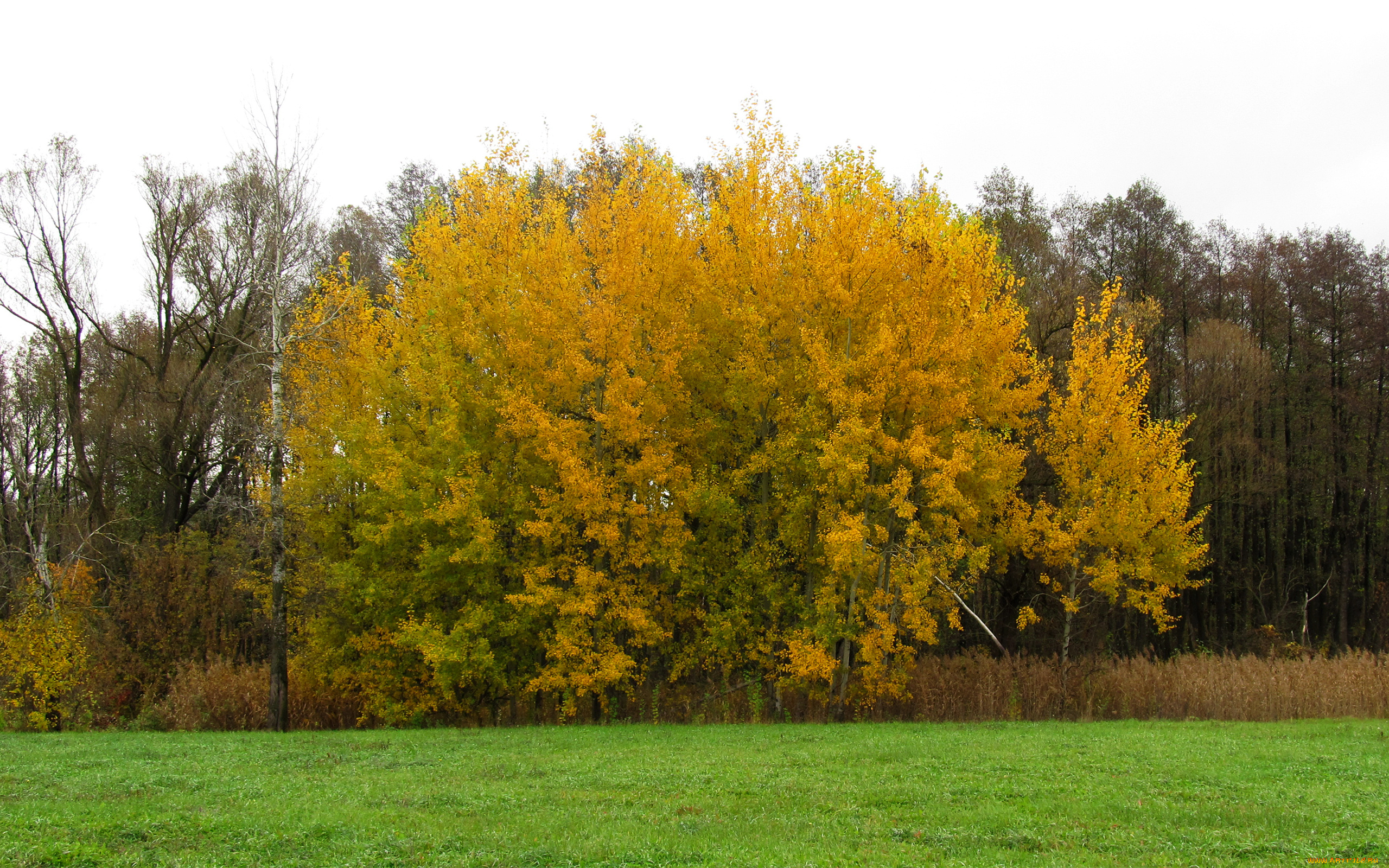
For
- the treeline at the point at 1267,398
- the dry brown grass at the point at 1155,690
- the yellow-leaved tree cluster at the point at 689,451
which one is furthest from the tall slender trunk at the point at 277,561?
the treeline at the point at 1267,398

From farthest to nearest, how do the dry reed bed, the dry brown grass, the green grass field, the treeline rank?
the treeline < the dry reed bed < the dry brown grass < the green grass field

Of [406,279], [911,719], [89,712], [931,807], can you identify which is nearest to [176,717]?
[89,712]

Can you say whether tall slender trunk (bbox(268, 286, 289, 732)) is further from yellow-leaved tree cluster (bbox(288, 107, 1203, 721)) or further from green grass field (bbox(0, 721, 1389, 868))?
green grass field (bbox(0, 721, 1389, 868))

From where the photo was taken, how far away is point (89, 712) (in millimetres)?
18141

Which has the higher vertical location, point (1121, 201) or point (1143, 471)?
point (1121, 201)

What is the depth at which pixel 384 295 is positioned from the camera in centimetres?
2400

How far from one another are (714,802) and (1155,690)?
12401mm

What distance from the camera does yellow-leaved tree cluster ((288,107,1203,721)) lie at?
17.2m

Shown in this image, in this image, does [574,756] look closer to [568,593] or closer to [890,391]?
[568,593]

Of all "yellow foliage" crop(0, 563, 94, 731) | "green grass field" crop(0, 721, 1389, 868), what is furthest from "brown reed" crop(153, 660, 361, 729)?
"green grass field" crop(0, 721, 1389, 868)

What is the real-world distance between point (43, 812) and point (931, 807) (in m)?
6.99

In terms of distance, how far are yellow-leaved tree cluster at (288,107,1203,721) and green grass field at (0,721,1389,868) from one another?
498cm

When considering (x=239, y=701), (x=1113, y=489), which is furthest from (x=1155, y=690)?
(x=239, y=701)

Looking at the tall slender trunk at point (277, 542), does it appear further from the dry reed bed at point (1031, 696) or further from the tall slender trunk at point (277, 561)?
the dry reed bed at point (1031, 696)
